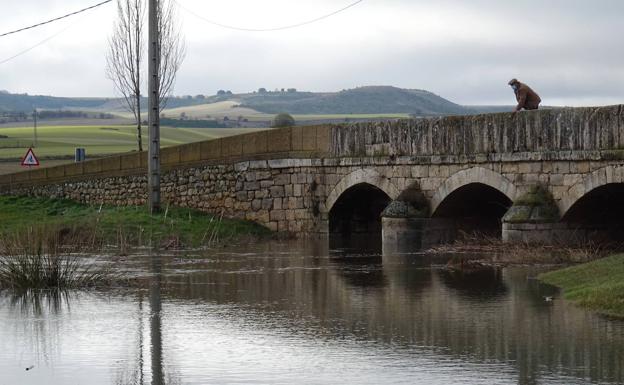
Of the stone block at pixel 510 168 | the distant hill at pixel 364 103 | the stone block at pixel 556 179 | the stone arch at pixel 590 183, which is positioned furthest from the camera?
the distant hill at pixel 364 103

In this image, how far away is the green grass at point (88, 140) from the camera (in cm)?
6944

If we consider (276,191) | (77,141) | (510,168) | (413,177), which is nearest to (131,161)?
(276,191)

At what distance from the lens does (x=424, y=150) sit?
25016mm

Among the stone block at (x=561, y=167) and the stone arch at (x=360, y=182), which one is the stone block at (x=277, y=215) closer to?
the stone arch at (x=360, y=182)

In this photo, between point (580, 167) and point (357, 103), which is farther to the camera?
point (357, 103)

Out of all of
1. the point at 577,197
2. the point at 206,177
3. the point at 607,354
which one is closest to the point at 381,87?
the point at 206,177

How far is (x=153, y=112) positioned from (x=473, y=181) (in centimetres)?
935

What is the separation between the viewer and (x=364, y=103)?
136000 millimetres

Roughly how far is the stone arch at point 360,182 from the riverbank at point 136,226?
6.38ft

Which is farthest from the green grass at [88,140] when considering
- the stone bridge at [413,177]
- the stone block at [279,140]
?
the stone block at [279,140]

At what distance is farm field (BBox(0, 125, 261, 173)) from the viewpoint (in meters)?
64.2

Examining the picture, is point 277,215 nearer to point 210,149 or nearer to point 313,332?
point 210,149

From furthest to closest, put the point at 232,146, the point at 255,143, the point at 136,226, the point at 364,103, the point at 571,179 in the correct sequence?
1. the point at 364,103
2. the point at 232,146
3. the point at 255,143
4. the point at 136,226
5. the point at 571,179

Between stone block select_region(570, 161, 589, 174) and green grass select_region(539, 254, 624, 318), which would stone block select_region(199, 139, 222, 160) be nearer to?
stone block select_region(570, 161, 589, 174)
